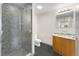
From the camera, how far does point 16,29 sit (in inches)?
73.4

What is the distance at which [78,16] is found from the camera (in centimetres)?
183

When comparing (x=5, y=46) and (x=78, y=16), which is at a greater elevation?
(x=78, y=16)

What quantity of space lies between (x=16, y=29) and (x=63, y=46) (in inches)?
35.5

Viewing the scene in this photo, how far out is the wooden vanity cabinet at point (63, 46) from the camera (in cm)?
181

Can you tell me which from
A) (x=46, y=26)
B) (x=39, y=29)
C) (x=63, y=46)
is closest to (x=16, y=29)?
(x=39, y=29)

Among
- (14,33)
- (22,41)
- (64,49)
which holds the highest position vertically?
(14,33)

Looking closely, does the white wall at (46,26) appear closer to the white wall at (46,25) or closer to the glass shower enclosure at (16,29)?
the white wall at (46,25)

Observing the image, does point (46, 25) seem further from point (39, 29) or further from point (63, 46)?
point (63, 46)

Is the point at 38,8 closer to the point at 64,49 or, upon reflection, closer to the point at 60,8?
the point at 60,8

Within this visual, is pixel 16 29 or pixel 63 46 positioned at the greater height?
pixel 16 29

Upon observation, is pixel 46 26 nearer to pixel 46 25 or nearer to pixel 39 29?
pixel 46 25

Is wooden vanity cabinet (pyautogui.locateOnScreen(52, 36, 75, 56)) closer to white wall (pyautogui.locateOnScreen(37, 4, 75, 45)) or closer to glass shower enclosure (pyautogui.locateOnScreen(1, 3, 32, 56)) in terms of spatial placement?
white wall (pyautogui.locateOnScreen(37, 4, 75, 45))

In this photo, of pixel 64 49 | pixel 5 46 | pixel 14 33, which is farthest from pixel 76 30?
pixel 5 46

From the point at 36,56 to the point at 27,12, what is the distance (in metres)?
0.83
